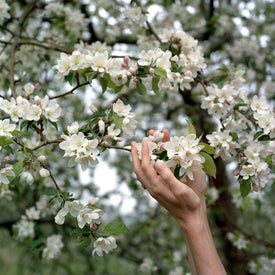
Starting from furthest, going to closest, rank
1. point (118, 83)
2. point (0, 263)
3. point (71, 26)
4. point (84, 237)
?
point (0, 263) → point (71, 26) → point (118, 83) → point (84, 237)

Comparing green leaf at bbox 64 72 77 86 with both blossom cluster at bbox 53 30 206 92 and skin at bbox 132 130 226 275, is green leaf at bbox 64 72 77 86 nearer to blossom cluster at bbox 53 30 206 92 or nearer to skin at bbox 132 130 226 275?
blossom cluster at bbox 53 30 206 92

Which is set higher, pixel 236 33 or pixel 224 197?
pixel 236 33

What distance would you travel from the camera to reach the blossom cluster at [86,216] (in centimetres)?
155

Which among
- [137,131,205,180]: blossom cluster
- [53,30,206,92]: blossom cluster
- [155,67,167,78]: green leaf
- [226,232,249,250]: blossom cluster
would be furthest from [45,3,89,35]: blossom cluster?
[226,232,249,250]: blossom cluster

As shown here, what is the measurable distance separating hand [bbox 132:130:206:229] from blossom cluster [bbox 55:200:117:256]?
Answer: 12.0 inches

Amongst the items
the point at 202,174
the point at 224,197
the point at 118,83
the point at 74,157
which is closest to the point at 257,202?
the point at 224,197

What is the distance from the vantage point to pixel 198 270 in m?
1.29

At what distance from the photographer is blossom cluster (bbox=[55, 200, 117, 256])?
61.1 inches

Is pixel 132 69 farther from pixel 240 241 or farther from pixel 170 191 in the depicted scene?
pixel 240 241

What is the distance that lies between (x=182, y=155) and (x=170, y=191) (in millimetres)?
172

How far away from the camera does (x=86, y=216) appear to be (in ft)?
5.14

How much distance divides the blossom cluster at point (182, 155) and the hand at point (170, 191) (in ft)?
0.33

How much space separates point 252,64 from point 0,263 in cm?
723

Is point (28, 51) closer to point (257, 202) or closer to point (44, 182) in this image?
point (44, 182)
